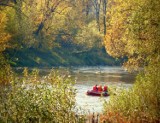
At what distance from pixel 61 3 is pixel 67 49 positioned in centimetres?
1079

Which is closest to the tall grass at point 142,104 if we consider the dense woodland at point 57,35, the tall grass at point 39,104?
the tall grass at point 39,104

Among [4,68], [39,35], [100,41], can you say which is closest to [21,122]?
[4,68]

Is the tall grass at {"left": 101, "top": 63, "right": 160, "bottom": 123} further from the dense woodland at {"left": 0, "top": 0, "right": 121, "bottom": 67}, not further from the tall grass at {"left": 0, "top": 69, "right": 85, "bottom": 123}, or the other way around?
the dense woodland at {"left": 0, "top": 0, "right": 121, "bottom": 67}

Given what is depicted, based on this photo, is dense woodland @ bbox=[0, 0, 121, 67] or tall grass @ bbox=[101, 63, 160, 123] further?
dense woodland @ bbox=[0, 0, 121, 67]

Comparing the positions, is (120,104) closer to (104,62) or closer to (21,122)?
(21,122)

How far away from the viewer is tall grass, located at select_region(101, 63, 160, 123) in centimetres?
2031

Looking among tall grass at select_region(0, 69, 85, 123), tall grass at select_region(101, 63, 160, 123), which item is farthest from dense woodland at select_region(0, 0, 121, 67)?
tall grass at select_region(0, 69, 85, 123)

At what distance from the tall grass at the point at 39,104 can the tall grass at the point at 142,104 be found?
4.55 meters

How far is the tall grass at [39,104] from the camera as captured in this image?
16.0 metres

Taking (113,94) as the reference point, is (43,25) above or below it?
above

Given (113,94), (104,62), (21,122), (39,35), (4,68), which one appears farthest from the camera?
(104,62)

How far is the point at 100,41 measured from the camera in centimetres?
8650

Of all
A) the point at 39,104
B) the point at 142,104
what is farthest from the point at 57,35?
Answer: the point at 39,104

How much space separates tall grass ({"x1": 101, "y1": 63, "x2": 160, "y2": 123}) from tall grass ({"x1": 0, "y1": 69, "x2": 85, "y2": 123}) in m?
4.55
